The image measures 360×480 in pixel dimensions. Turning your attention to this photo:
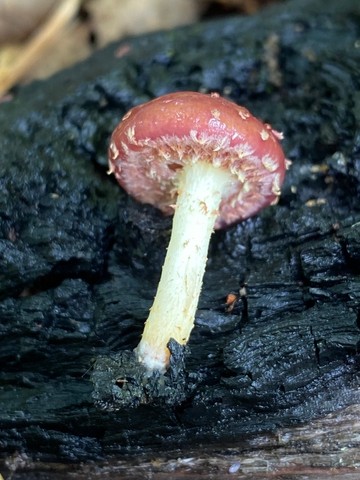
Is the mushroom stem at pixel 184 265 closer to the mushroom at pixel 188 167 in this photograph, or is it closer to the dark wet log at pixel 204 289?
the mushroom at pixel 188 167

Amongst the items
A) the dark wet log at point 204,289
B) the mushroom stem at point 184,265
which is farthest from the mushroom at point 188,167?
the dark wet log at point 204,289

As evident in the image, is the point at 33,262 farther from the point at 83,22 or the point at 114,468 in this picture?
the point at 83,22

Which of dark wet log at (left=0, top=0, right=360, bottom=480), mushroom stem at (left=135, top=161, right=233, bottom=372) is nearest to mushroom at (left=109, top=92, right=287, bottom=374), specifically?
mushroom stem at (left=135, top=161, right=233, bottom=372)

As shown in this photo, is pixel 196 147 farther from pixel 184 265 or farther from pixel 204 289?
pixel 204 289

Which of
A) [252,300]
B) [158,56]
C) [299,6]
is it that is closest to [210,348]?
[252,300]

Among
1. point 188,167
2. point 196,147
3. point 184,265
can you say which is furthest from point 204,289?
point 196,147

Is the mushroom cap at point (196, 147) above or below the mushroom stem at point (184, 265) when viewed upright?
above
